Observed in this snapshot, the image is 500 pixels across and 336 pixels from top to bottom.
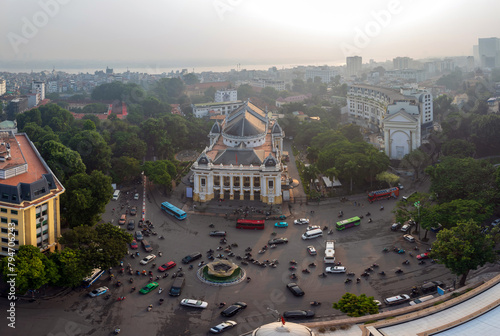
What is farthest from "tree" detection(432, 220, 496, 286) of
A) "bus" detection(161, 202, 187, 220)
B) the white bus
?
"bus" detection(161, 202, 187, 220)

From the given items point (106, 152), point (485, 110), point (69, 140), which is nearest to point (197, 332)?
point (106, 152)

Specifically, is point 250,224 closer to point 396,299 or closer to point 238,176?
point 238,176

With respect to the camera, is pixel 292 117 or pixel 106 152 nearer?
pixel 106 152

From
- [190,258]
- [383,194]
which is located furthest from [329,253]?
[383,194]

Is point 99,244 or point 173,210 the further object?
point 173,210

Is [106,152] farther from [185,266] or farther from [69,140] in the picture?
[185,266]

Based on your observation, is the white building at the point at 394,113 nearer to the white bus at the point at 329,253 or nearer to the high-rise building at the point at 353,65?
the white bus at the point at 329,253
